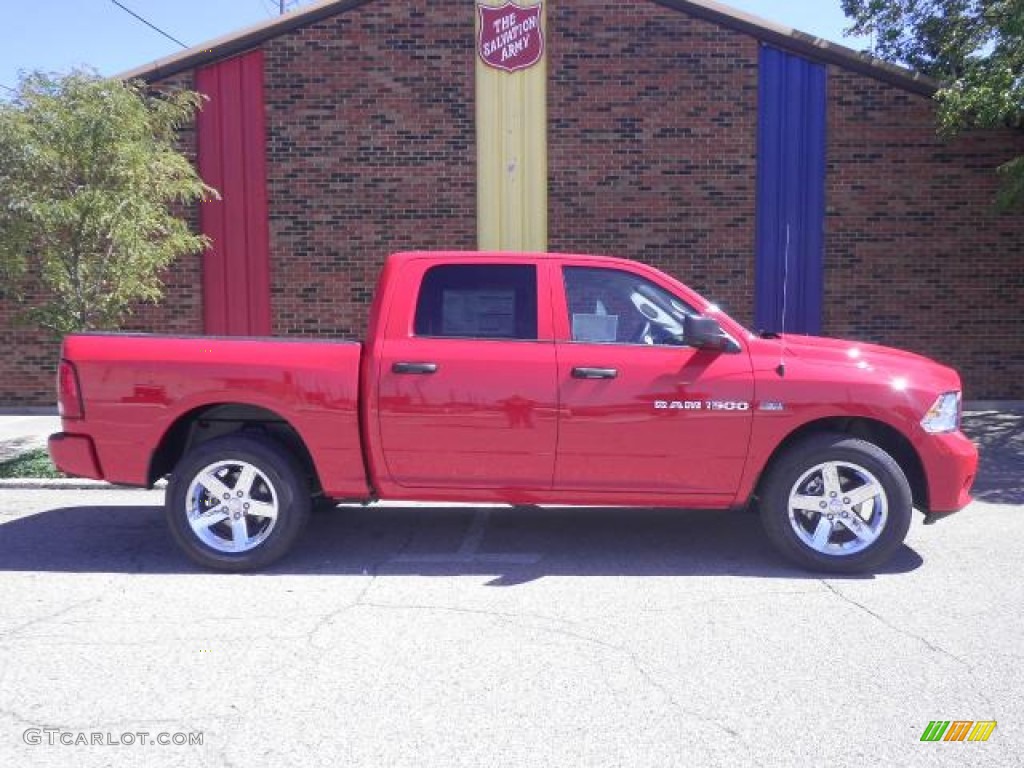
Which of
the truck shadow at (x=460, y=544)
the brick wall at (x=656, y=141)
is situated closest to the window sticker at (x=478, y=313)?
the truck shadow at (x=460, y=544)

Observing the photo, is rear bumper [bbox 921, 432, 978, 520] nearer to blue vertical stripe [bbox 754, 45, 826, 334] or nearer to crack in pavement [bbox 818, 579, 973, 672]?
crack in pavement [bbox 818, 579, 973, 672]

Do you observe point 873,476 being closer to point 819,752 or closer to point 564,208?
point 819,752

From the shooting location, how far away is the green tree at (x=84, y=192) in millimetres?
8039

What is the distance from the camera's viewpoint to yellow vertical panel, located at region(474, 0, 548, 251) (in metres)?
11.5

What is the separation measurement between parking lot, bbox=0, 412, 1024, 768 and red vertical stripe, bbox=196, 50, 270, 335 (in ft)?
18.9

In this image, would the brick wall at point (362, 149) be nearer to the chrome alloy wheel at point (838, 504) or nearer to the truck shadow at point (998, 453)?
the truck shadow at point (998, 453)

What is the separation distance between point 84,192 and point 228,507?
4.34 metres

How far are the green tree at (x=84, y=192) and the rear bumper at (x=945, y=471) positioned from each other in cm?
706

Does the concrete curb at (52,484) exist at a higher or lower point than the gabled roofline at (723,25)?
lower

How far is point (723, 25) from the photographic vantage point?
37.7 feet

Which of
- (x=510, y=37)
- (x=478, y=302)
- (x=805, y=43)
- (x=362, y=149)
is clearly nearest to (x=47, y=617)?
(x=478, y=302)

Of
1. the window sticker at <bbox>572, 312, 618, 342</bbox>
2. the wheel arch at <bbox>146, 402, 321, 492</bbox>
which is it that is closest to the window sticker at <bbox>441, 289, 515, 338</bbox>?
the window sticker at <bbox>572, 312, 618, 342</bbox>

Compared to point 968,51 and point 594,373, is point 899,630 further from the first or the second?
point 968,51

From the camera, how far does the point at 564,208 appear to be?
1168cm
